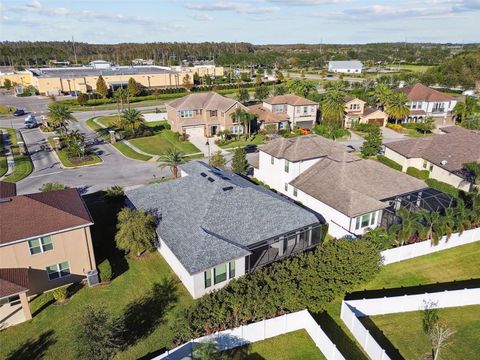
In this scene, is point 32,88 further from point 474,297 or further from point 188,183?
point 474,297

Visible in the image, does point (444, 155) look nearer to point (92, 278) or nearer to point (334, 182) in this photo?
point (334, 182)

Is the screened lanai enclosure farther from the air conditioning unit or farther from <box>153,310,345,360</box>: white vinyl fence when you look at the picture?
the air conditioning unit

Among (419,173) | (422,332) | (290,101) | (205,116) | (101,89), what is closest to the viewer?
(422,332)

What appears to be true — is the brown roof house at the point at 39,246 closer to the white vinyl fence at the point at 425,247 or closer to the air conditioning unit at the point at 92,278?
the air conditioning unit at the point at 92,278

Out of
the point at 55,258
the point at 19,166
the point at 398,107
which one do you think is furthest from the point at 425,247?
the point at 19,166

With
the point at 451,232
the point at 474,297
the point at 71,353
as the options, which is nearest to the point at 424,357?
the point at 474,297

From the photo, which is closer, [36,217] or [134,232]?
[36,217]

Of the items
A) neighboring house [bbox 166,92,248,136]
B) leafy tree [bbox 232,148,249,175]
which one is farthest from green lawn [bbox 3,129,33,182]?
leafy tree [bbox 232,148,249,175]
